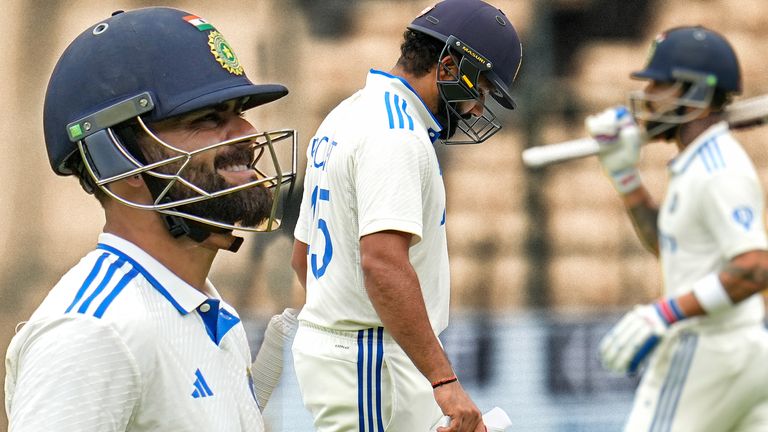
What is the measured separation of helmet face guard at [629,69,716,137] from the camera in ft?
7.80

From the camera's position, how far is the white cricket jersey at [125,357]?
1909 mm

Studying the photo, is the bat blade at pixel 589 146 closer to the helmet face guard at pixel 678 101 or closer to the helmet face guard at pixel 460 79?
the helmet face guard at pixel 678 101

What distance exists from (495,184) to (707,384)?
453 centimetres

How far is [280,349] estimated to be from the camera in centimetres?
328

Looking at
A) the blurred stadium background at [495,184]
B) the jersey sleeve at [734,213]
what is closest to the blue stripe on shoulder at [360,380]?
the jersey sleeve at [734,213]

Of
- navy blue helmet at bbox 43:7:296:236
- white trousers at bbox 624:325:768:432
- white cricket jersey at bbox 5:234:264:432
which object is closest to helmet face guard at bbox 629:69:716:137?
white trousers at bbox 624:325:768:432

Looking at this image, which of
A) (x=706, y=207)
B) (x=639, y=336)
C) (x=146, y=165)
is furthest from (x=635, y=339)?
(x=146, y=165)

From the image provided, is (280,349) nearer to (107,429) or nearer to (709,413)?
(709,413)

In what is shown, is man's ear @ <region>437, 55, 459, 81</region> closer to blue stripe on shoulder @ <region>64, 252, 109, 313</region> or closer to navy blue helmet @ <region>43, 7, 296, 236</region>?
navy blue helmet @ <region>43, 7, 296, 236</region>

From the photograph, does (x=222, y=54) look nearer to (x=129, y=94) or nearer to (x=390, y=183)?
(x=129, y=94)

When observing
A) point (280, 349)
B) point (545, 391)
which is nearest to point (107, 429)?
point (280, 349)

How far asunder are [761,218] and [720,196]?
0.08 m

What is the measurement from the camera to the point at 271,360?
10.6ft

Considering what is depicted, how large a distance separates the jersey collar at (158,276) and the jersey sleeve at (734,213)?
2.92 ft
